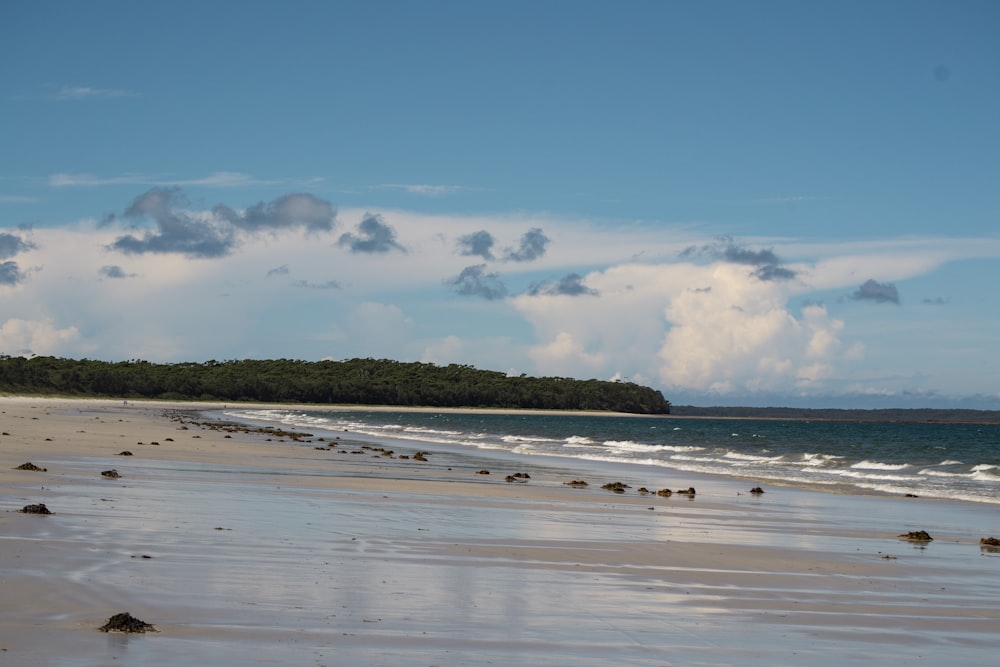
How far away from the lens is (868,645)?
9.14 metres

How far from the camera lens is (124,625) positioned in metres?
7.98

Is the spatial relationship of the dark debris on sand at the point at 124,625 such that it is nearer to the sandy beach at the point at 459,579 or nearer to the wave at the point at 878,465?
the sandy beach at the point at 459,579

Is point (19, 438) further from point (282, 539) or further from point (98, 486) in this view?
point (282, 539)

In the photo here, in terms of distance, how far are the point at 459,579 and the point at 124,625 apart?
414cm

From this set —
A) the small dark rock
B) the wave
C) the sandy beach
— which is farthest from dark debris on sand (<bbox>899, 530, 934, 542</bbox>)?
the wave

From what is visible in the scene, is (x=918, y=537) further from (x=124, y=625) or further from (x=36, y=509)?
(x=124, y=625)

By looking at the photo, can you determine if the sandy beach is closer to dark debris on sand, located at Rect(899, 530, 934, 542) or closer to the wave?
dark debris on sand, located at Rect(899, 530, 934, 542)

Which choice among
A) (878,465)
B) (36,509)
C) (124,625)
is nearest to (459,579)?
(124,625)

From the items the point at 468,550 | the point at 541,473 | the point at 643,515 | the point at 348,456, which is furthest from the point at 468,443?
the point at 468,550

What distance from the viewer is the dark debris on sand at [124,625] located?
7.95 meters

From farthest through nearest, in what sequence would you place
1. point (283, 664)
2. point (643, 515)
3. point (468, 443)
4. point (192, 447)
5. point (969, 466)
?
point (468, 443), point (969, 466), point (192, 447), point (643, 515), point (283, 664)

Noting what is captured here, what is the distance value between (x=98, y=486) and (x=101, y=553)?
321 inches

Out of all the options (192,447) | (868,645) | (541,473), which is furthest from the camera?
(192,447)

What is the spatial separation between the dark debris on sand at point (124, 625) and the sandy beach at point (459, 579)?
0.34 feet
